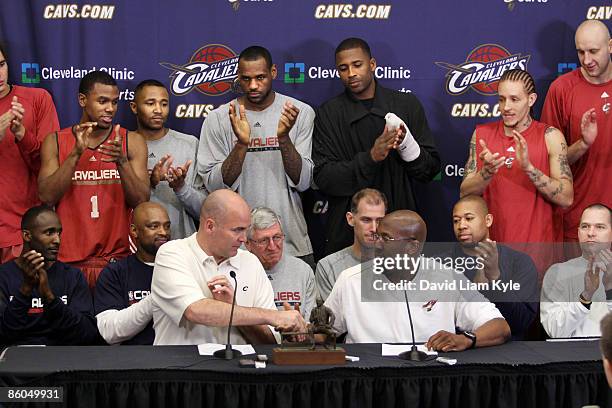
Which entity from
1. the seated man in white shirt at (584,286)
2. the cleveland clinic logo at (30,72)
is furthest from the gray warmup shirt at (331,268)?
the cleveland clinic logo at (30,72)

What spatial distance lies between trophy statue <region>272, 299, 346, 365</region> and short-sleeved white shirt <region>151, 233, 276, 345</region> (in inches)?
16.7

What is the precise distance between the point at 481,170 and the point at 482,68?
45.9 inches

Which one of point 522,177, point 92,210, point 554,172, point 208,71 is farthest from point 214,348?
point 208,71

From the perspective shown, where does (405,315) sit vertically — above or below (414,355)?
above

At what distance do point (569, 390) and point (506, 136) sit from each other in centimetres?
250

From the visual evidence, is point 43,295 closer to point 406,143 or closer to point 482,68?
point 406,143

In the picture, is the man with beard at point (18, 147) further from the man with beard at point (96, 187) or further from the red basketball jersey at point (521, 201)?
the red basketball jersey at point (521, 201)

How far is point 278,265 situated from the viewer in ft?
20.4

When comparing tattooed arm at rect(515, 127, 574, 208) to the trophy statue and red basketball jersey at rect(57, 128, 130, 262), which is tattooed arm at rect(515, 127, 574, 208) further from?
red basketball jersey at rect(57, 128, 130, 262)

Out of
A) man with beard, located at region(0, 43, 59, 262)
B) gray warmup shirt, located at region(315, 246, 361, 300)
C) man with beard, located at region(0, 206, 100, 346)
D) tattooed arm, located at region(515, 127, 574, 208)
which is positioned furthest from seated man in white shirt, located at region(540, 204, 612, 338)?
man with beard, located at region(0, 43, 59, 262)

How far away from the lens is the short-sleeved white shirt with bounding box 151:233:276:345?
16.2 feet

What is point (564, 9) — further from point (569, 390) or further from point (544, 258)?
point (569, 390)

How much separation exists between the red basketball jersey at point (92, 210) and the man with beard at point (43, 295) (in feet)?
1.57

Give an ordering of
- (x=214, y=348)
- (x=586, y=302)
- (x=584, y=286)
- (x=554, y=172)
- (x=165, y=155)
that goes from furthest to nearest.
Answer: (x=165, y=155) < (x=554, y=172) < (x=584, y=286) < (x=586, y=302) < (x=214, y=348)
